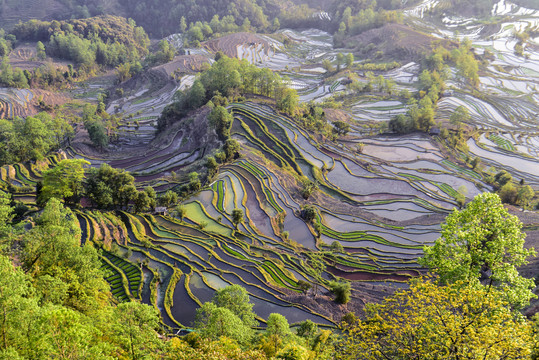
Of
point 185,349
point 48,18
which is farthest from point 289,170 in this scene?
point 48,18

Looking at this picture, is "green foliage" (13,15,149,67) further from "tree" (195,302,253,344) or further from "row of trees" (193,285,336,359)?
"tree" (195,302,253,344)

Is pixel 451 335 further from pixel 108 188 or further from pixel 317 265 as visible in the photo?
pixel 108 188

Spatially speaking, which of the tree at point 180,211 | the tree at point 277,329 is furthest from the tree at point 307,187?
the tree at point 277,329

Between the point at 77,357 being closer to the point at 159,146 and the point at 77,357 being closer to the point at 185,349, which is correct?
the point at 185,349

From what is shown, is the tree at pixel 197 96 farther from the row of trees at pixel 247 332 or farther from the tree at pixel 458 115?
the row of trees at pixel 247 332

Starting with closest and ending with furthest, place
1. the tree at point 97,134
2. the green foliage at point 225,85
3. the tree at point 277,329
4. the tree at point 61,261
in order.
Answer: the tree at point 277,329 < the tree at point 61,261 < the tree at point 97,134 < the green foliage at point 225,85

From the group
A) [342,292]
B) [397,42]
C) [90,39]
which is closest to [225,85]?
[342,292]
